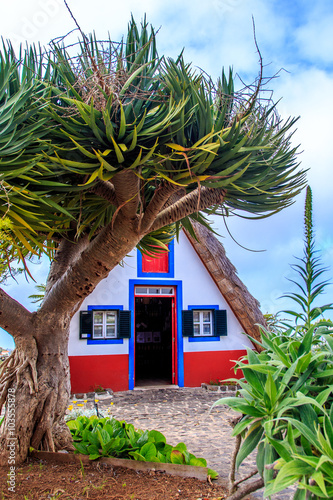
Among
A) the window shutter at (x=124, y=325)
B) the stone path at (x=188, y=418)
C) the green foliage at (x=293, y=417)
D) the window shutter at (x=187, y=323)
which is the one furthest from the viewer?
the window shutter at (x=187, y=323)

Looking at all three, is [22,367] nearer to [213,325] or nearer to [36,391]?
[36,391]

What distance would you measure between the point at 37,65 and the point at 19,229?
1976 millimetres

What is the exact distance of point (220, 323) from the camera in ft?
37.3

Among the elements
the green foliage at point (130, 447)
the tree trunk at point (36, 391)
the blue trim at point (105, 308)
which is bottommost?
the green foliage at point (130, 447)

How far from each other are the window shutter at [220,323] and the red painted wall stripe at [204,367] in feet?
1.87

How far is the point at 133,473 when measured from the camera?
157 inches

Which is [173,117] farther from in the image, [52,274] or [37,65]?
[52,274]

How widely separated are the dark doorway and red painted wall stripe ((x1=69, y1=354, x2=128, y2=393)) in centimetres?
420

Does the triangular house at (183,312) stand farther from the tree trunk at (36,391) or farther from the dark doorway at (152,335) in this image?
the tree trunk at (36,391)

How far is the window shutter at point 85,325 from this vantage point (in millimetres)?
10227

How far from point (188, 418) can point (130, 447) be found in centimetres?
366

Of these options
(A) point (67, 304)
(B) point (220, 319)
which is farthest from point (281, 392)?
(B) point (220, 319)

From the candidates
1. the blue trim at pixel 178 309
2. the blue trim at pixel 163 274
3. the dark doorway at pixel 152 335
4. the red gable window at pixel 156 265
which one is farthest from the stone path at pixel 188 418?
the dark doorway at pixel 152 335

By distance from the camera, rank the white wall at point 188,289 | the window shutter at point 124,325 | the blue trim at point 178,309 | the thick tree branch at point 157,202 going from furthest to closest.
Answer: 1. the blue trim at point 178,309
2. the white wall at point 188,289
3. the window shutter at point 124,325
4. the thick tree branch at point 157,202
